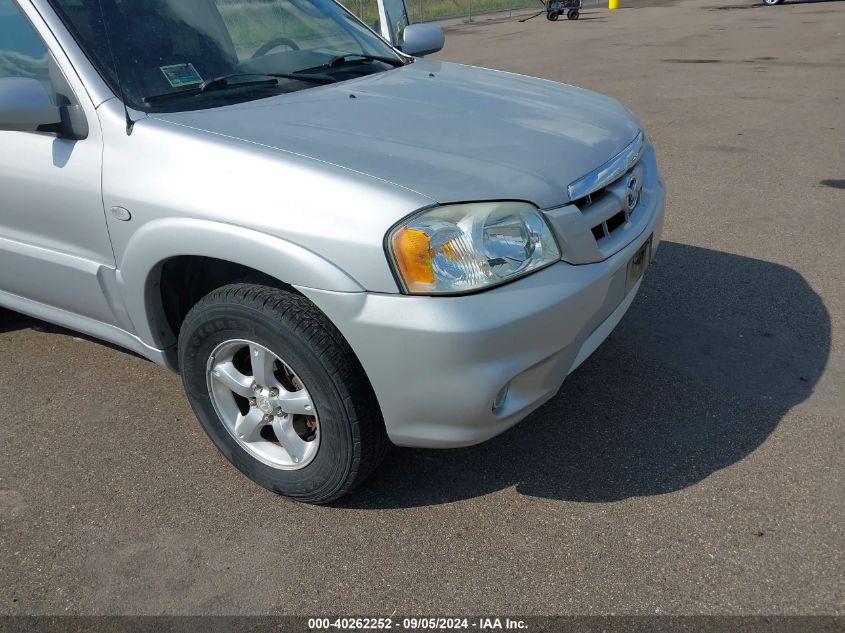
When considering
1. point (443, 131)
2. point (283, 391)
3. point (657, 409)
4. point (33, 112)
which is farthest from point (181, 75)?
point (657, 409)

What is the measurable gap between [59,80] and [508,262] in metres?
1.72

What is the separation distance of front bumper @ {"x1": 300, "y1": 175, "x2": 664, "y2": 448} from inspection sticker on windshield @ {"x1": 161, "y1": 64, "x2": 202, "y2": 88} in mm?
1093

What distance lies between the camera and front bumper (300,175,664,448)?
2.27 meters

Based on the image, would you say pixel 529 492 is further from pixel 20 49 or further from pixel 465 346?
pixel 20 49

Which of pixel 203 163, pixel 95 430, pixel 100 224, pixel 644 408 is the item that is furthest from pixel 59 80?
pixel 644 408

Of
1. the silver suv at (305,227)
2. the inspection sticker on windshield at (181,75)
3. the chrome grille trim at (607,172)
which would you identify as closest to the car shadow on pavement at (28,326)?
the silver suv at (305,227)

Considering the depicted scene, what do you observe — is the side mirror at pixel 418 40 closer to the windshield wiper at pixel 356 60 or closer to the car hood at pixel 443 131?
the windshield wiper at pixel 356 60

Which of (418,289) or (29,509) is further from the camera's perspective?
(29,509)

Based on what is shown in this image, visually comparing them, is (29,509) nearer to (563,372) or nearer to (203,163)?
(203,163)

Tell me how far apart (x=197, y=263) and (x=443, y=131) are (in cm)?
96

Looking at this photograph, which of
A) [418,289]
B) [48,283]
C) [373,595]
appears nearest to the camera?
[418,289]

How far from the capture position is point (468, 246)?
2340 millimetres

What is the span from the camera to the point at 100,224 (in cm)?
281

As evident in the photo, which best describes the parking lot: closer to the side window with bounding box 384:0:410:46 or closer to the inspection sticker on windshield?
the inspection sticker on windshield
